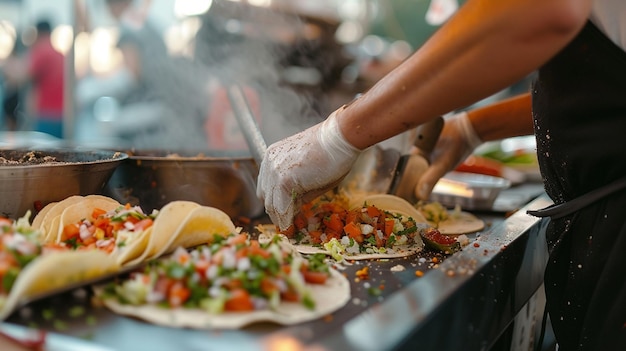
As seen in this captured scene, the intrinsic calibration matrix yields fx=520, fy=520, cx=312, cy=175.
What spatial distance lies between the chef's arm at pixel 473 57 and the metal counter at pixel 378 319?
16.6 inches

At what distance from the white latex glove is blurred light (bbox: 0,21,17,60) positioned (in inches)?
288

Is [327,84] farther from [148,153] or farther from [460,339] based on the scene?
[460,339]

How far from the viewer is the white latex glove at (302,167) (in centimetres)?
161

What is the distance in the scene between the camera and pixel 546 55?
1177 mm

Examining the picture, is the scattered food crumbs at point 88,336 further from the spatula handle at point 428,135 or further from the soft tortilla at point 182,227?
the spatula handle at point 428,135

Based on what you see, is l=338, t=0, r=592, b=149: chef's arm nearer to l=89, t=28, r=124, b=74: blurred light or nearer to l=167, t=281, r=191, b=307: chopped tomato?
l=167, t=281, r=191, b=307: chopped tomato

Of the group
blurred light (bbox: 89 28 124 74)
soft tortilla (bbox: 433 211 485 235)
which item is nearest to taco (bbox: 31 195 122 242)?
soft tortilla (bbox: 433 211 485 235)

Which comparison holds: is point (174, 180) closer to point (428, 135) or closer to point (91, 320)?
point (91, 320)

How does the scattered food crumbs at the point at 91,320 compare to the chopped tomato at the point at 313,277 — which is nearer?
the scattered food crumbs at the point at 91,320

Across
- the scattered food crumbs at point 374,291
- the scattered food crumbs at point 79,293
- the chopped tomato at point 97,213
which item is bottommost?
the scattered food crumbs at point 374,291

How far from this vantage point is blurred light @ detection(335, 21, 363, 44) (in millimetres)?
7505

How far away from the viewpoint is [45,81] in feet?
22.8

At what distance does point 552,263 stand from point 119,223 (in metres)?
1.38

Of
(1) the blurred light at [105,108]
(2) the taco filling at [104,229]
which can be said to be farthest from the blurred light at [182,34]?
(2) the taco filling at [104,229]
